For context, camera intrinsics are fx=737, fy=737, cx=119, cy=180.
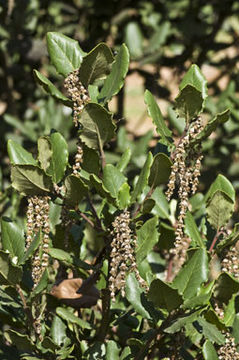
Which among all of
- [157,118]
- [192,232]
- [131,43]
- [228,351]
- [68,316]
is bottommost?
[228,351]

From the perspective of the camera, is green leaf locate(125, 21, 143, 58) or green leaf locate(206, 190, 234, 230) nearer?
green leaf locate(206, 190, 234, 230)

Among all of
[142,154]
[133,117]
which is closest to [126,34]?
[142,154]

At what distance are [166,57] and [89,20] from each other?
41 centimetres

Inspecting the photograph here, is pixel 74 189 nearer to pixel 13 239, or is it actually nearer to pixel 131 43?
pixel 13 239

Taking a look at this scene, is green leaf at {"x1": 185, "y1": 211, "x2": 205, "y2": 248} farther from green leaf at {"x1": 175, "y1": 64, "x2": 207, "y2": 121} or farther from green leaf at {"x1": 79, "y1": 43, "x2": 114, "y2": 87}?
green leaf at {"x1": 79, "y1": 43, "x2": 114, "y2": 87}

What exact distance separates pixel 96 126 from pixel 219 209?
257 mm

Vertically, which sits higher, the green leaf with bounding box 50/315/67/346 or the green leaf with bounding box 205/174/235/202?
the green leaf with bounding box 205/174/235/202

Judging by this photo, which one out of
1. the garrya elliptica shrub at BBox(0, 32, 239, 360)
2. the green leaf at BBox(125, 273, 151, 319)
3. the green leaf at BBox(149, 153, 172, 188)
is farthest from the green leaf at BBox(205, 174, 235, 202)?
the green leaf at BBox(125, 273, 151, 319)

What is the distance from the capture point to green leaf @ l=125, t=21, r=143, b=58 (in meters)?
3.36

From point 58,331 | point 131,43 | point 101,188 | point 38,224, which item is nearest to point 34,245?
point 38,224

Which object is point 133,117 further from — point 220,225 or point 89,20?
point 220,225

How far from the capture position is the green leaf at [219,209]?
126 centimetres

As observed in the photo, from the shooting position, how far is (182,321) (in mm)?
1188

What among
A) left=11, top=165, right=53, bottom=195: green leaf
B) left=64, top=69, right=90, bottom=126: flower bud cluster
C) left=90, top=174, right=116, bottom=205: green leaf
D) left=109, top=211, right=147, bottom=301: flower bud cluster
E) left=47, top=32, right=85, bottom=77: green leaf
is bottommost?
left=109, top=211, right=147, bottom=301: flower bud cluster
